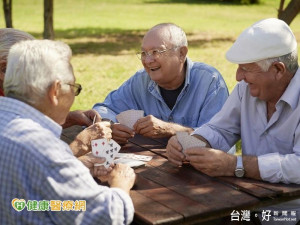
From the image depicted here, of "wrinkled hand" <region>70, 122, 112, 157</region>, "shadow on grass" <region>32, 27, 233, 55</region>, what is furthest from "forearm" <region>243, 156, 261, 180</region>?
"shadow on grass" <region>32, 27, 233, 55</region>

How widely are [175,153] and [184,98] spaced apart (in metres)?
1.09

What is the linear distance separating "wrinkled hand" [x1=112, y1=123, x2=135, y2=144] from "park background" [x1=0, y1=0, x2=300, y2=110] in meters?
4.78

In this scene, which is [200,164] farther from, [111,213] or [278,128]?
[111,213]

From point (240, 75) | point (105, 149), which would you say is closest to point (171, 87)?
point (240, 75)

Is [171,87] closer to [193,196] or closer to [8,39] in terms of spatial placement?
[8,39]

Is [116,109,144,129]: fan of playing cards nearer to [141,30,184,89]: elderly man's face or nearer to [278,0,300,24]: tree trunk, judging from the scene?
[141,30,184,89]: elderly man's face

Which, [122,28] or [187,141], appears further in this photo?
[122,28]

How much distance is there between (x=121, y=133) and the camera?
3.62m

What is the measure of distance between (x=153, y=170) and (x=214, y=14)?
75.8 feet

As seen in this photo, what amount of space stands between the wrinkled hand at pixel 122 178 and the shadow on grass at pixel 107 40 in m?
11.7

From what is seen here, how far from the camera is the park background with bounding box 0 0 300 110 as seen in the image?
450 inches

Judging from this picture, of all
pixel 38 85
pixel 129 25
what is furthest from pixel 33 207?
pixel 129 25

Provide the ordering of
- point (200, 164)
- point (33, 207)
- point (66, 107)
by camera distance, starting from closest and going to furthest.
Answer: point (33, 207)
point (66, 107)
point (200, 164)

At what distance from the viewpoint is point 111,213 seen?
2.27 m
